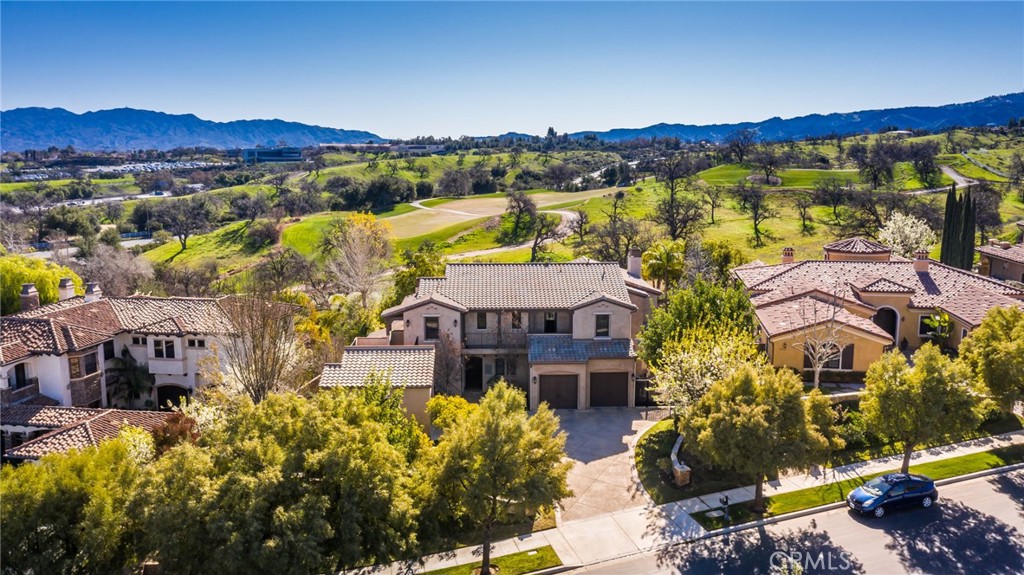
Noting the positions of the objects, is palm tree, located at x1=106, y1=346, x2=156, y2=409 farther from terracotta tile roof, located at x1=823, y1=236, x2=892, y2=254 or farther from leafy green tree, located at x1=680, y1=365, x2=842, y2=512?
terracotta tile roof, located at x1=823, y1=236, x2=892, y2=254


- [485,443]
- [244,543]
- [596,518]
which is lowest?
[596,518]

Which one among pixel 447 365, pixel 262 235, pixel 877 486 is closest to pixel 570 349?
pixel 447 365

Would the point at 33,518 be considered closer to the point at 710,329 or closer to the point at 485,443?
the point at 485,443

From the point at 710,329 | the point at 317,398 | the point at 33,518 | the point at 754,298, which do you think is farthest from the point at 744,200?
the point at 33,518

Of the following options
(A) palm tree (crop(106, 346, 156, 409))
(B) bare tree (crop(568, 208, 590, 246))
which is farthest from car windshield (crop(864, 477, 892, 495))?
(B) bare tree (crop(568, 208, 590, 246))

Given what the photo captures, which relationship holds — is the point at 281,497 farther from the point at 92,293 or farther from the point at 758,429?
the point at 92,293

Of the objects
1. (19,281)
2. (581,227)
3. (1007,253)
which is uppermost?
(19,281)
